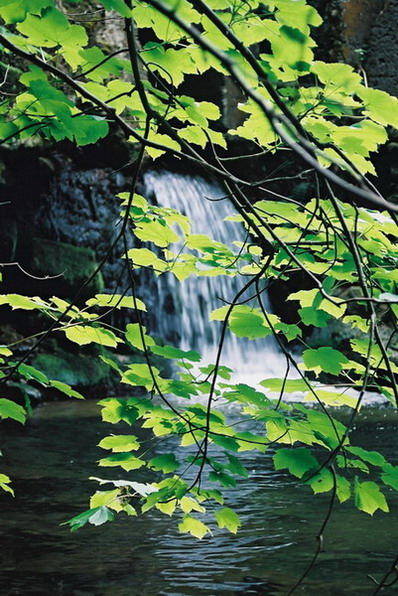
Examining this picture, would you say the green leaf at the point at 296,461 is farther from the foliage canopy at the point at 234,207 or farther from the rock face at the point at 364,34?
the rock face at the point at 364,34

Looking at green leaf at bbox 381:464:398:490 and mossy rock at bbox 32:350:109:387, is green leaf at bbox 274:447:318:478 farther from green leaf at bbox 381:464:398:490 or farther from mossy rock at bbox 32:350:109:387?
mossy rock at bbox 32:350:109:387

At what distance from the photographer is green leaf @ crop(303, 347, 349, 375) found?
5.57ft

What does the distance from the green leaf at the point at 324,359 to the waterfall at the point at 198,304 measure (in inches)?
389

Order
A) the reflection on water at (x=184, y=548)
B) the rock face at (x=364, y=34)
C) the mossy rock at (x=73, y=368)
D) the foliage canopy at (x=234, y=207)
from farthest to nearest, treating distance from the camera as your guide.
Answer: the rock face at (x=364, y=34) < the mossy rock at (x=73, y=368) < the reflection on water at (x=184, y=548) < the foliage canopy at (x=234, y=207)

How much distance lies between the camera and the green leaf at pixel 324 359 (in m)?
1.70

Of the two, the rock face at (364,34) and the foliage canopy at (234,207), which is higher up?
the rock face at (364,34)

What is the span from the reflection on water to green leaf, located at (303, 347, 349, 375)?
99 cm

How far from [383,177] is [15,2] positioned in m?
12.9

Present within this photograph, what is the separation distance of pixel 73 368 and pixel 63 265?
1.70 metres

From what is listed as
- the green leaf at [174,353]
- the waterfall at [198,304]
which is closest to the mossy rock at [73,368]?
the waterfall at [198,304]

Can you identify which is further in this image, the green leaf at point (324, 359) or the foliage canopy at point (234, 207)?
the green leaf at point (324, 359)

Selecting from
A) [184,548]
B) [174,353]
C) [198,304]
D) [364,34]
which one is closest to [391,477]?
[174,353]

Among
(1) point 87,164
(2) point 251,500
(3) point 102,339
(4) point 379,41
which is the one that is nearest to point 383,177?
(4) point 379,41

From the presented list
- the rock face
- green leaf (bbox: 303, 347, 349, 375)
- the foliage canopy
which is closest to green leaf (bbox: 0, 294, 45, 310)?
the foliage canopy
